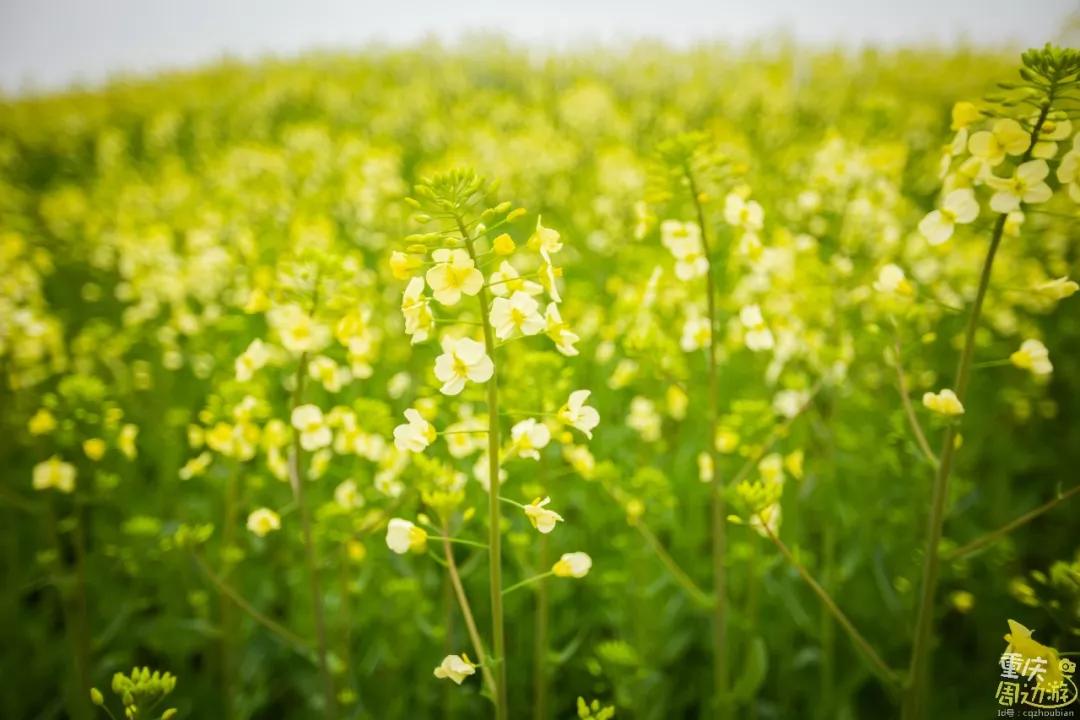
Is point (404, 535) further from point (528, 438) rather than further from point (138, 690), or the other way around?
point (138, 690)

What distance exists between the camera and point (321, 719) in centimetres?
289

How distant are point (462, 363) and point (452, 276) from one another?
190mm

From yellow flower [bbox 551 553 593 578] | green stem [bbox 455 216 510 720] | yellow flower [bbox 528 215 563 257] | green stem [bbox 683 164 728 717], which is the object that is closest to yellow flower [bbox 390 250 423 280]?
green stem [bbox 455 216 510 720]

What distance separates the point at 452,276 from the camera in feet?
4.87

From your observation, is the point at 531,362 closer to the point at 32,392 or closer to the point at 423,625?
the point at 423,625

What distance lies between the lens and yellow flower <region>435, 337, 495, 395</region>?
1472 millimetres

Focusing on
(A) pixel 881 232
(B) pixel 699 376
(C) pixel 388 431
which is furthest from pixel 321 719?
(A) pixel 881 232

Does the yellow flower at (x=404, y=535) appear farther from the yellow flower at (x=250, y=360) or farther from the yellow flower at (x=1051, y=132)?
the yellow flower at (x=1051, y=132)

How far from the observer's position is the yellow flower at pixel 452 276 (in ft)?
4.80

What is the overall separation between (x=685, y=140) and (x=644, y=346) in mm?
628

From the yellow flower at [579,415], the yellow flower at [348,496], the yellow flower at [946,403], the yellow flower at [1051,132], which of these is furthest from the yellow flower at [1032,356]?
the yellow flower at [348,496]

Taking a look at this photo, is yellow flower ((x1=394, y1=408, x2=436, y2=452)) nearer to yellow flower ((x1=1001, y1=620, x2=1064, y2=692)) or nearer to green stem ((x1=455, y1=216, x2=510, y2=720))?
green stem ((x1=455, y1=216, x2=510, y2=720))

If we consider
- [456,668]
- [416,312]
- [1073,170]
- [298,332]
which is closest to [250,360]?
[298,332]

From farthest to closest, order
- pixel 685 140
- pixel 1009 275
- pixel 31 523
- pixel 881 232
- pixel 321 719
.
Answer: pixel 1009 275
pixel 31 523
pixel 881 232
pixel 321 719
pixel 685 140
